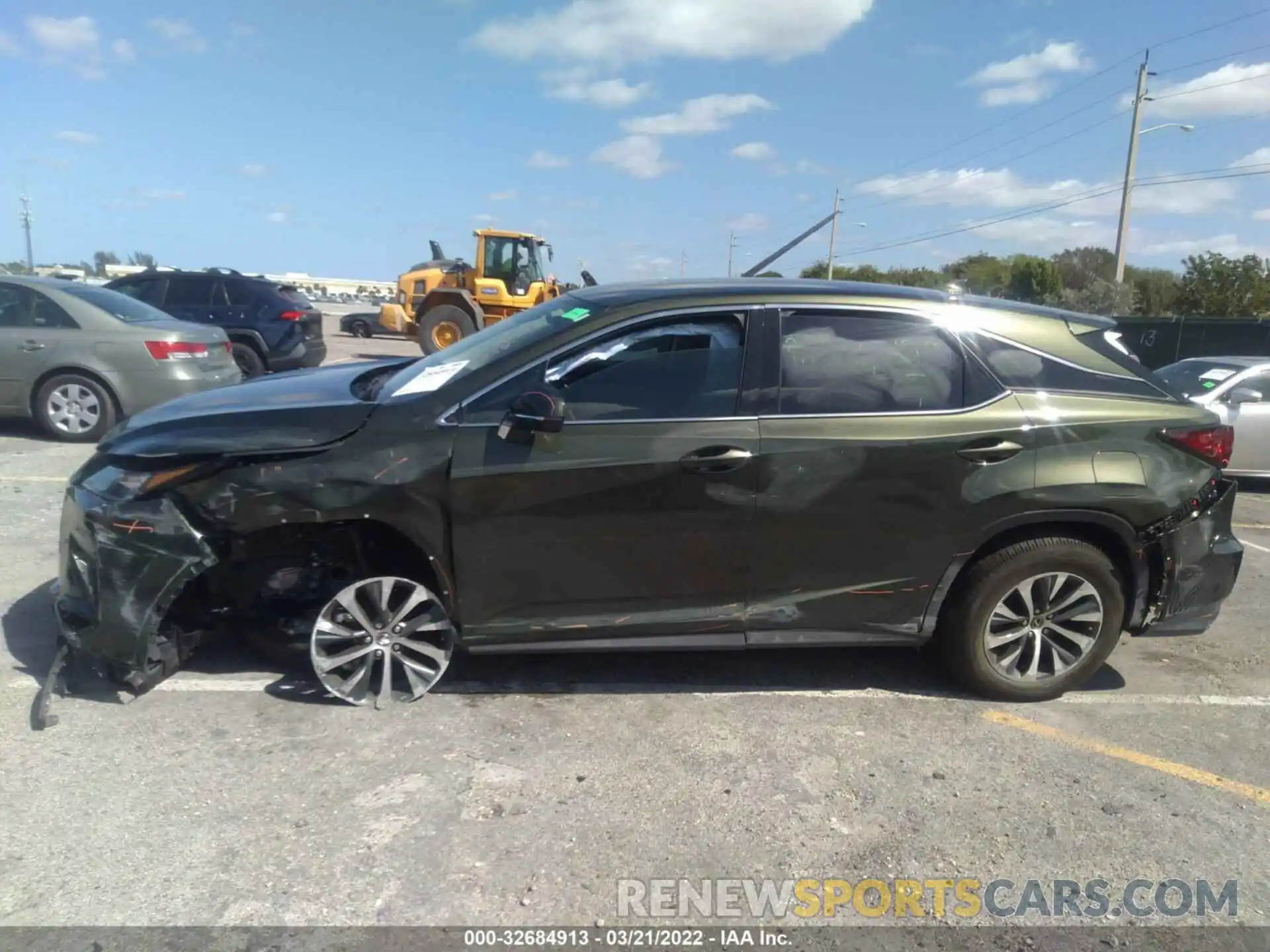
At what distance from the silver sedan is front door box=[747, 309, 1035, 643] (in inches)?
280

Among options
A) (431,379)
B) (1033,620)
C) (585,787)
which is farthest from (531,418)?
(1033,620)

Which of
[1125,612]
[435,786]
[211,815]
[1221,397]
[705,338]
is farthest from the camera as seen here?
[1221,397]

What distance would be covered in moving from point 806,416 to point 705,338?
55 centimetres

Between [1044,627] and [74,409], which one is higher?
[74,409]

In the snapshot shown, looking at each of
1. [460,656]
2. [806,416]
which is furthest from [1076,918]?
[460,656]

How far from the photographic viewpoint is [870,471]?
3854mm

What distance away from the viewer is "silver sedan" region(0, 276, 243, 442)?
8.82 m

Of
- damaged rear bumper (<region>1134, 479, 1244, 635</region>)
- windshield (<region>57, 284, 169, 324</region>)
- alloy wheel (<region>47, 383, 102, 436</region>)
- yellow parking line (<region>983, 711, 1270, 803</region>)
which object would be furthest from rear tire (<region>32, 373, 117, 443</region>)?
damaged rear bumper (<region>1134, 479, 1244, 635</region>)

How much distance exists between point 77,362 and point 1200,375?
1149 centimetres

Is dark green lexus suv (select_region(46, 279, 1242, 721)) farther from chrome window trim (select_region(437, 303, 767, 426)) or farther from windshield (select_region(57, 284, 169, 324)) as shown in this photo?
windshield (select_region(57, 284, 169, 324))

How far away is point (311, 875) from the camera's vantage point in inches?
113

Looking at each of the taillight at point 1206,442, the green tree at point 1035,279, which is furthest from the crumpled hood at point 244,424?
the green tree at point 1035,279

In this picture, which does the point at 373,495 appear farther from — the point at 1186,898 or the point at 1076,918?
the point at 1186,898

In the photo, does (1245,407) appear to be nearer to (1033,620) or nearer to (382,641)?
(1033,620)
